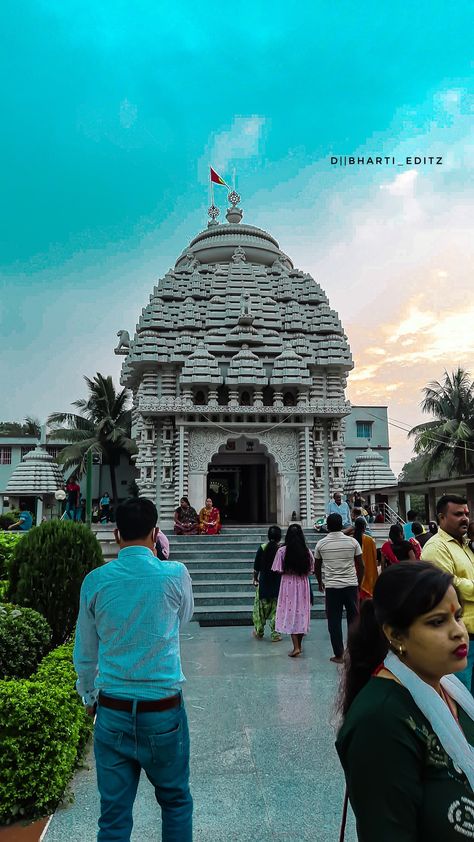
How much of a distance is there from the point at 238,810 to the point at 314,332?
54.2 ft

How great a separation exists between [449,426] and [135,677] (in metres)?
23.9

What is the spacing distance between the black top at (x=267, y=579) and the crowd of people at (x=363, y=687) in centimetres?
404

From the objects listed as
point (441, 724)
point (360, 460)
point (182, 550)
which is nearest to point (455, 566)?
point (441, 724)

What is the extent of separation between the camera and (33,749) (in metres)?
3.27

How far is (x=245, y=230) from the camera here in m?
21.1

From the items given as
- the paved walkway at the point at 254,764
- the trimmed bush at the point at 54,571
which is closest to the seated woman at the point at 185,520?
the paved walkway at the point at 254,764

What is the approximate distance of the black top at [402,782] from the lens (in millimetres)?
1258

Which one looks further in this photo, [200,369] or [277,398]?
[277,398]

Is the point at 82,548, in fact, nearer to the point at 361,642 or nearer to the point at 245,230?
the point at 361,642

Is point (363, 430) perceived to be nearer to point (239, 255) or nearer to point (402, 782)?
point (239, 255)

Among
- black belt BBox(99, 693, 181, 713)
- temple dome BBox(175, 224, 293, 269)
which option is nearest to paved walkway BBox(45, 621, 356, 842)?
black belt BBox(99, 693, 181, 713)

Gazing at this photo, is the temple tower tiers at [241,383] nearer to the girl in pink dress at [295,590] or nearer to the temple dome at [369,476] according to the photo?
the temple dome at [369,476]

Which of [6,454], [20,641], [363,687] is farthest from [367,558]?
[6,454]

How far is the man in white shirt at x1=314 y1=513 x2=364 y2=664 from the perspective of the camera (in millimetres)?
6441
